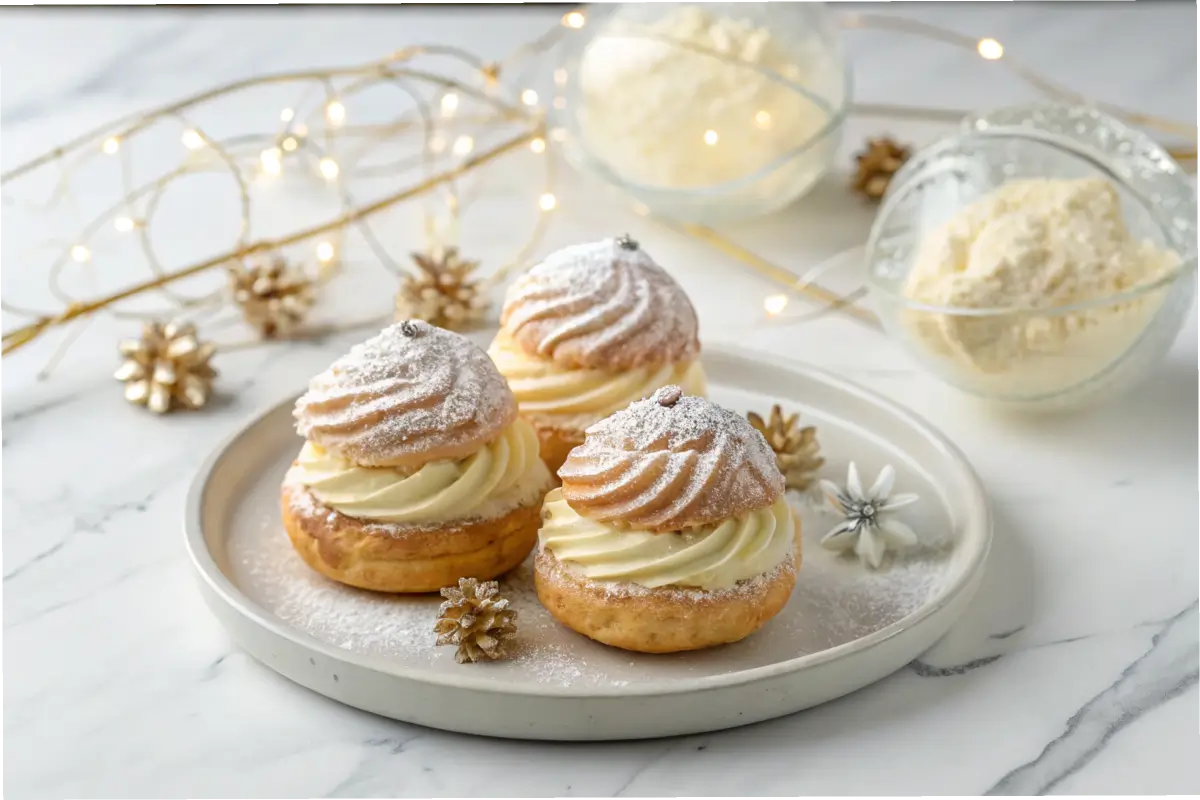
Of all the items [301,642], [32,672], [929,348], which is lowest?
[32,672]

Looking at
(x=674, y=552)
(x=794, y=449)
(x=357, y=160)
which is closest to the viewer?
(x=674, y=552)

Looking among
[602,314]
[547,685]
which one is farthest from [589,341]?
[547,685]

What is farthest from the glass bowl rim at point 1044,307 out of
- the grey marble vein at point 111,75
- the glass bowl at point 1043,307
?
the grey marble vein at point 111,75

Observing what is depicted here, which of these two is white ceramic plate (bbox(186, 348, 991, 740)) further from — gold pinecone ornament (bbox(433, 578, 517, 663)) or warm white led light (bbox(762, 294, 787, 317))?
warm white led light (bbox(762, 294, 787, 317))

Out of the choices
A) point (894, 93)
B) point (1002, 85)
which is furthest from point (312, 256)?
point (1002, 85)

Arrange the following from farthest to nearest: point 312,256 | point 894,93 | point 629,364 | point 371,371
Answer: point 894,93 → point 312,256 → point 629,364 → point 371,371

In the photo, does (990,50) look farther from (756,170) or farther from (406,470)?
(406,470)

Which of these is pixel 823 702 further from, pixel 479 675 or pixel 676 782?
pixel 479 675
